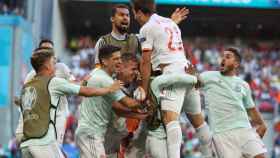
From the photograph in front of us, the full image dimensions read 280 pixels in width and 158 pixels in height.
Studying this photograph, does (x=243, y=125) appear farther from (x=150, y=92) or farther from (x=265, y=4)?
(x=265, y=4)

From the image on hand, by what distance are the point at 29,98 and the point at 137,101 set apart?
131 cm

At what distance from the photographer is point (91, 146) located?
9422 mm

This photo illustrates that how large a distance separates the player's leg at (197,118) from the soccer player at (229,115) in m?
0.31

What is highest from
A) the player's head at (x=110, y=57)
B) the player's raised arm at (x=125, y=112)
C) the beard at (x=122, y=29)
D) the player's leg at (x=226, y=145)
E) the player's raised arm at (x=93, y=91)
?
the beard at (x=122, y=29)

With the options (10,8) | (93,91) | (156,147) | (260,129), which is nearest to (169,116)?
(156,147)

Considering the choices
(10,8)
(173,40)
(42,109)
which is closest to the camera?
(42,109)

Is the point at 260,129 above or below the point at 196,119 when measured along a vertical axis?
below

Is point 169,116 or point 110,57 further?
point 169,116

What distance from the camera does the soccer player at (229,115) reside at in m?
10.8

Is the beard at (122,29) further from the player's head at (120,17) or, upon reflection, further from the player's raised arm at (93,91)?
the player's raised arm at (93,91)

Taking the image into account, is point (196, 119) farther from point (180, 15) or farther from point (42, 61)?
point (42, 61)

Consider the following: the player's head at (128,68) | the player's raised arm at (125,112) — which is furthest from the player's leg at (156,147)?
the player's head at (128,68)

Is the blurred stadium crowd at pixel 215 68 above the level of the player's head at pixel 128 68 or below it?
below

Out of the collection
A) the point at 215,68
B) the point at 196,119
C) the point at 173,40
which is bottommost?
the point at 215,68
